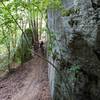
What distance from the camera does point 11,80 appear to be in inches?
359

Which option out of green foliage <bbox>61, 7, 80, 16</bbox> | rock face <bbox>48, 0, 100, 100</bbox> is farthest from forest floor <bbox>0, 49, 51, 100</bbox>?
green foliage <bbox>61, 7, 80, 16</bbox>

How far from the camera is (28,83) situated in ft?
27.3

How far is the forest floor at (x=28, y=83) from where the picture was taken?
7057 millimetres

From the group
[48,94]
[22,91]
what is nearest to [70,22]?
[48,94]

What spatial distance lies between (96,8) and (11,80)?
6986mm

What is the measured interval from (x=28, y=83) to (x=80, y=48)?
5.13 meters

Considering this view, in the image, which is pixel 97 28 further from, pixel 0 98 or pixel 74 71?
pixel 0 98

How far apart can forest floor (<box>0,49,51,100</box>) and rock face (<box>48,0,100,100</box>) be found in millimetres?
2382

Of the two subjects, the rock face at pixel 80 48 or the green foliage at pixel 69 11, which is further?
the green foliage at pixel 69 11

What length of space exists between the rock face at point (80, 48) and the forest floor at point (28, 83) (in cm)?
238

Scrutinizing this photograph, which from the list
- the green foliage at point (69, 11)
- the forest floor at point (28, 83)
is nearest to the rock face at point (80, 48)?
the green foliage at point (69, 11)

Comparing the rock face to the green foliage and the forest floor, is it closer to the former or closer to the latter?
the green foliage

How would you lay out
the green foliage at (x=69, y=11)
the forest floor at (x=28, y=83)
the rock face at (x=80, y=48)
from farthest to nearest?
the forest floor at (x=28, y=83) → the green foliage at (x=69, y=11) → the rock face at (x=80, y=48)

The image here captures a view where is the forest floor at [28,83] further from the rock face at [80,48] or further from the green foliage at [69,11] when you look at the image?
the green foliage at [69,11]
